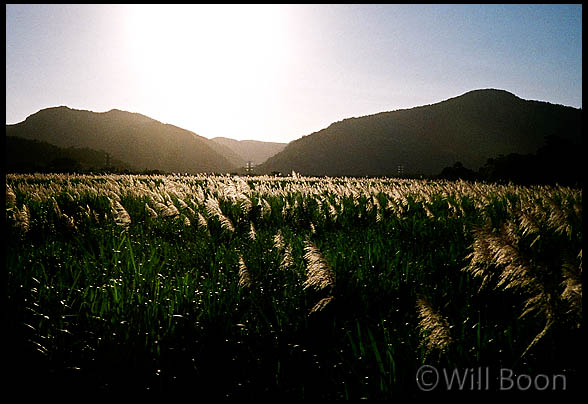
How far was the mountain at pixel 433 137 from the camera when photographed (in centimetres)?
15500

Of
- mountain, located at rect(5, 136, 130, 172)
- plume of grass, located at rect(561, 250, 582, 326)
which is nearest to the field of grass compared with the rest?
plume of grass, located at rect(561, 250, 582, 326)

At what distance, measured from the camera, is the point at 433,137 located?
554ft

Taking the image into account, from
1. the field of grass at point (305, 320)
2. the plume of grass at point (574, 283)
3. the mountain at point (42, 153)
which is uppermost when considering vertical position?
the mountain at point (42, 153)

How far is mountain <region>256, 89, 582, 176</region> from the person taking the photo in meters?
155

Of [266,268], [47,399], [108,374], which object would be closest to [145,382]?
[108,374]

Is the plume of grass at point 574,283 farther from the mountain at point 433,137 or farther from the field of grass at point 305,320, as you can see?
the mountain at point 433,137

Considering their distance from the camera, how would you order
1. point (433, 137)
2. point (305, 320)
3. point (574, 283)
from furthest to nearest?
point (433, 137)
point (305, 320)
point (574, 283)

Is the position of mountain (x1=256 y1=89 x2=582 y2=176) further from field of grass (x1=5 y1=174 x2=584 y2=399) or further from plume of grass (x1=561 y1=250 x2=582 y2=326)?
plume of grass (x1=561 y1=250 x2=582 y2=326)

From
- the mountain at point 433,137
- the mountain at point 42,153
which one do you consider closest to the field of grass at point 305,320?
the mountain at point 42,153

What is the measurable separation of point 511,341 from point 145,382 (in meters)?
2.09

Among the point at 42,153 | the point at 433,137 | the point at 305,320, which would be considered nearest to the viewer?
the point at 305,320

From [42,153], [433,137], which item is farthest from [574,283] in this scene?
[433,137]

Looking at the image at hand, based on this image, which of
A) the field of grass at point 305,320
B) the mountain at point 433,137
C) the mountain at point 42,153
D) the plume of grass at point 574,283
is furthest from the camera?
the mountain at point 433,137

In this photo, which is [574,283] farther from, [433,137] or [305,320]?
[433,137]
